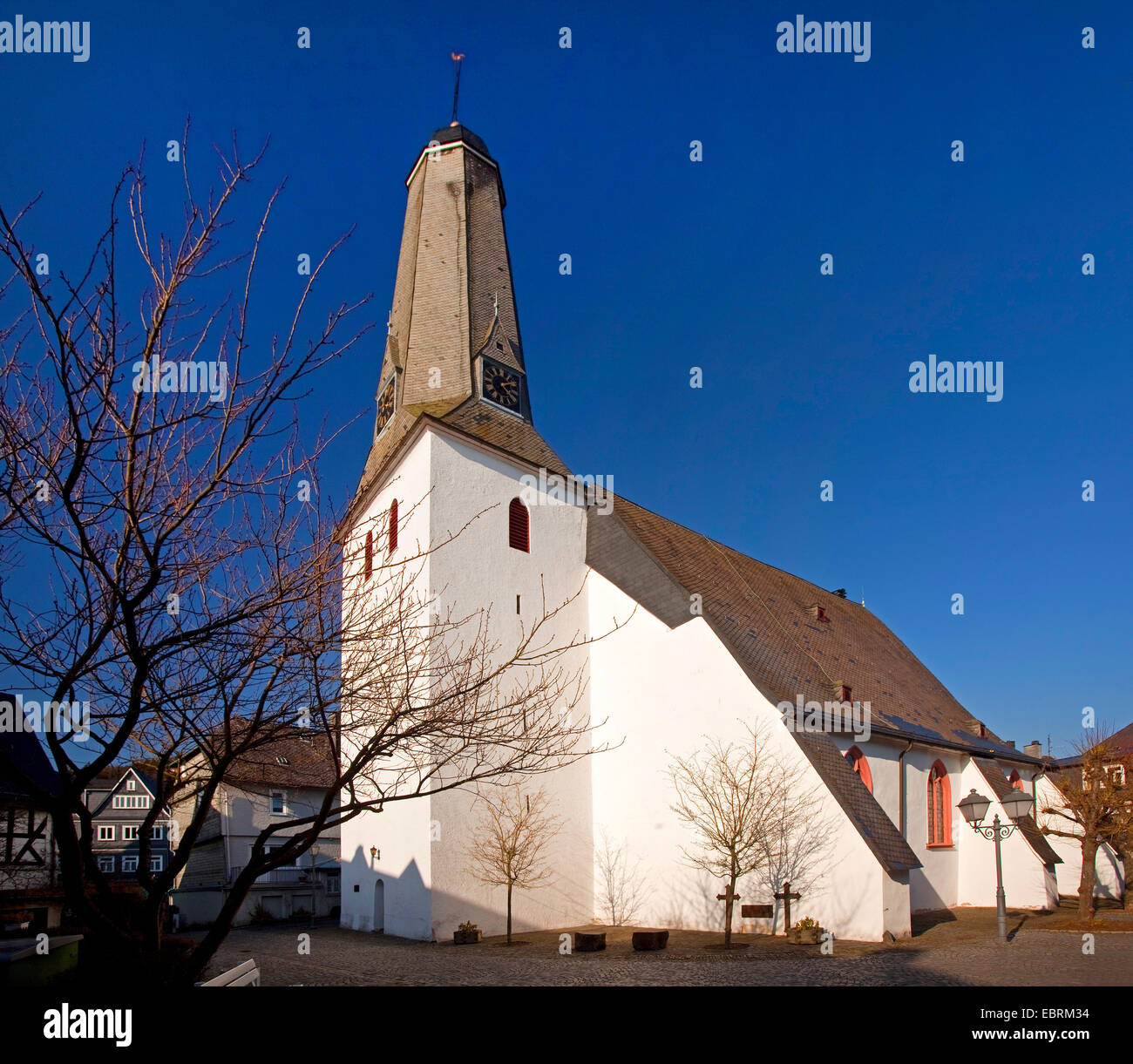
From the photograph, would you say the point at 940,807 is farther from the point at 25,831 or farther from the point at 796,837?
the point at 25,831

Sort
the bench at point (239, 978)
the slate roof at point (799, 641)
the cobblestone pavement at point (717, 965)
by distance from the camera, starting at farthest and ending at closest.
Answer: the slate roof at point (799, 641) < the cobblestone pavement at point (717, 965) < the bench at point (239, 978)

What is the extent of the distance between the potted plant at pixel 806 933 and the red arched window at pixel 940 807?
29.7 feet

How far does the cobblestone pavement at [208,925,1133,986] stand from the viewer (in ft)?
40.7

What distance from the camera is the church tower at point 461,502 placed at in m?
19.6

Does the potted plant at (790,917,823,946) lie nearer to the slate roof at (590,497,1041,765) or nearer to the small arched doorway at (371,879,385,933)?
the slate roof at (590,497,1041,765)

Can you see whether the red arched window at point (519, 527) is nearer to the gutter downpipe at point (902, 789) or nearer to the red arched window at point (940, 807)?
the gutter downpipe at point (902, 789)

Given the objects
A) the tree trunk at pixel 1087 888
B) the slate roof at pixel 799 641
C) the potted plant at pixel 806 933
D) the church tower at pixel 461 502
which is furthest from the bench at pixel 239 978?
the tree trunk at pixel 1087 888

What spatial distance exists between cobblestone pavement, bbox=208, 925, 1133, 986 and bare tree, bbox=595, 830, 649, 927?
344 centimetres

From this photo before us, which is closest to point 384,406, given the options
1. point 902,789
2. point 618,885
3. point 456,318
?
point 456,318

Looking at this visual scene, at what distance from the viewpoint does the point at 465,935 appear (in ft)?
60.2

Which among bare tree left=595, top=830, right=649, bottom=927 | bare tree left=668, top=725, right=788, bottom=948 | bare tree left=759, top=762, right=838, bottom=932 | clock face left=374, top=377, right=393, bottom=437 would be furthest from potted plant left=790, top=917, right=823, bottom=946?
clock face left=374, top=377, right=393, bottom=437

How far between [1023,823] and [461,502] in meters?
17.9

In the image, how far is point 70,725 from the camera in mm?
4672
